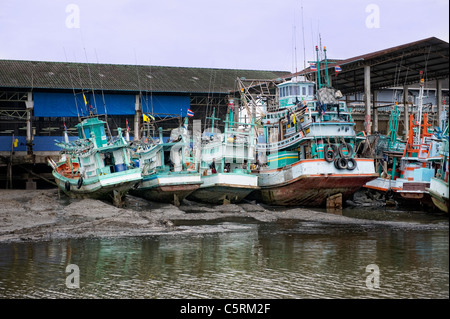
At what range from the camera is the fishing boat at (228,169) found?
3075 cm

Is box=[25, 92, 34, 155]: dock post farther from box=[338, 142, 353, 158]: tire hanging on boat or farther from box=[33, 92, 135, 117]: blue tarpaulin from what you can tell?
box=[338, 142, 353, 158]: tire hanging on boat

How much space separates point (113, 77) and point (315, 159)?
21.7m

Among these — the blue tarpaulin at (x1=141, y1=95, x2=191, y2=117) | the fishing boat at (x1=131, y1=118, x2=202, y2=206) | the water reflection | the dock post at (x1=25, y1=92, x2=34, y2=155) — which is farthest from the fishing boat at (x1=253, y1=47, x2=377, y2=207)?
the dock post at (x1=25, y1=92, x2=34, y2=155)

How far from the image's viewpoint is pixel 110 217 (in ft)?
80.5

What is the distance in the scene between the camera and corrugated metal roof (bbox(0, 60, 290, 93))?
42.2 metres

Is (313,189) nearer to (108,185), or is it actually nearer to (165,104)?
(108,185)

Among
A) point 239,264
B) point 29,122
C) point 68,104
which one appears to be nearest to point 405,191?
point 239,264

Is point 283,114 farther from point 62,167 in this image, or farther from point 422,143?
point 62,167

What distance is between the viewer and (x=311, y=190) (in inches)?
1203

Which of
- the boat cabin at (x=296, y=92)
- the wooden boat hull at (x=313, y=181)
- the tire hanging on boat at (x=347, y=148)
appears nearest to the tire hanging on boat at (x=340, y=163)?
the wooden boat hull at (x=313, y=181)
